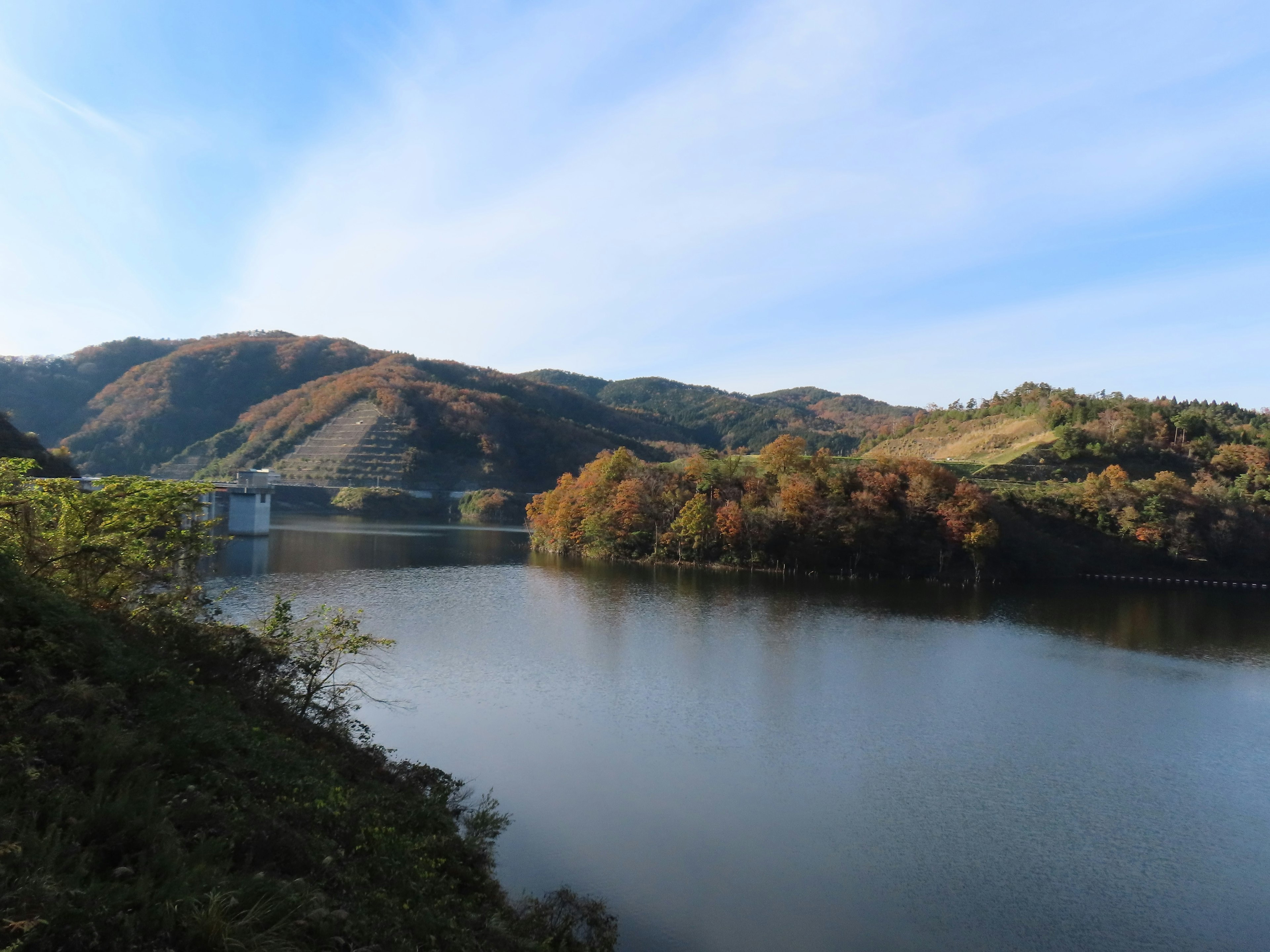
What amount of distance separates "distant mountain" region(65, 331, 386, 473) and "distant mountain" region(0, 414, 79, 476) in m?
78.3

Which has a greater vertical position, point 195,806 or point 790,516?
point 790,516

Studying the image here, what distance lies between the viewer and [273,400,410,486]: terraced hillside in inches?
4267

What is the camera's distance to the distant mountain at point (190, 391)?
12225 cm

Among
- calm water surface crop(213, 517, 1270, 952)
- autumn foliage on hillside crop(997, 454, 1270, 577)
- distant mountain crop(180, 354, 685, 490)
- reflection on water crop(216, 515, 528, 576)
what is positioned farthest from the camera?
distant mountain crop(180, 354, 685, 490)

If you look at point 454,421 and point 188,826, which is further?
point 454,421

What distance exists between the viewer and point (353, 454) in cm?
11275

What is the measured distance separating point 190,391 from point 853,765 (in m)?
154

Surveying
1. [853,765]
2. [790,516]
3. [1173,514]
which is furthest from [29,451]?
[1173,514]

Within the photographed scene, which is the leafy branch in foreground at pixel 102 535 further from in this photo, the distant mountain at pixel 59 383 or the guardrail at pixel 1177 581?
the distant mountain at pixel 59 383

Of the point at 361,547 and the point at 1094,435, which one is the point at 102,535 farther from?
the point at 1094,435

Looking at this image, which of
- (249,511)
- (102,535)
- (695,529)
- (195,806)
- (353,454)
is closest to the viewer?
(195,806)

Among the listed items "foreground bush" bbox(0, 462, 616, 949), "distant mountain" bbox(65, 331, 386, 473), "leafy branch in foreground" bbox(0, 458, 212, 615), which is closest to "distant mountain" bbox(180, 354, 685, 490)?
"distant mountain" bbox(65, 331, 386, 473)

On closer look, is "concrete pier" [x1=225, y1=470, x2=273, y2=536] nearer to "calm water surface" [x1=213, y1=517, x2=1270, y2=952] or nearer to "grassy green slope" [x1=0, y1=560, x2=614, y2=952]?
"calm water surface" [x1=213, y1=517, x2=1270, y2=952]

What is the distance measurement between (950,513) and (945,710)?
3464 centimetres
